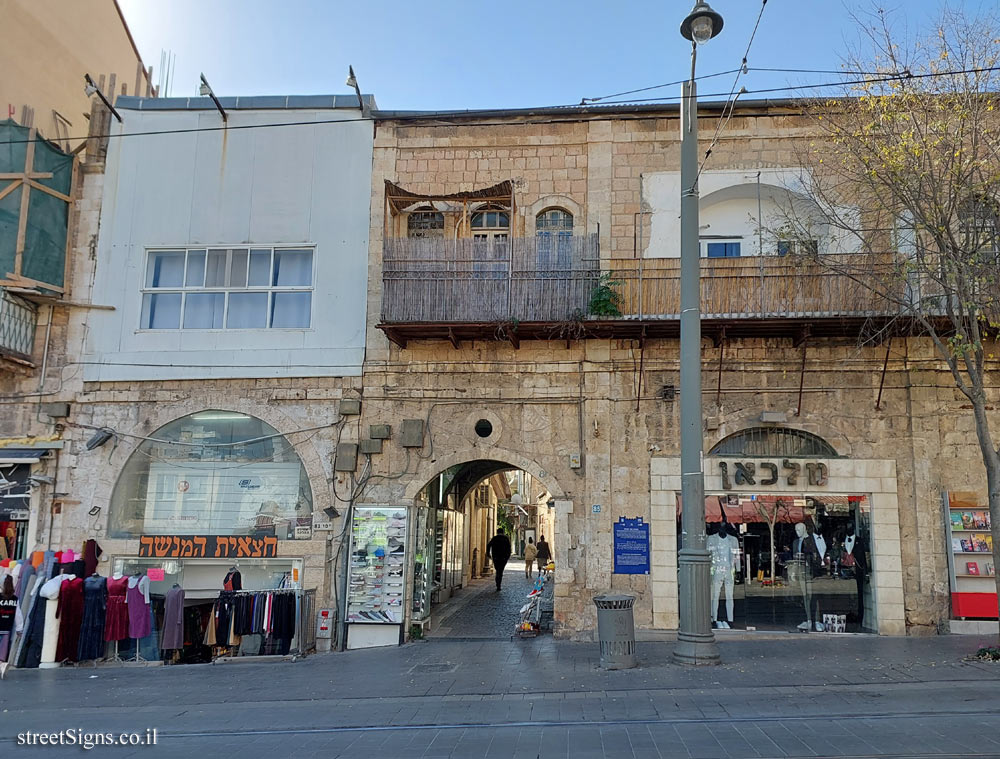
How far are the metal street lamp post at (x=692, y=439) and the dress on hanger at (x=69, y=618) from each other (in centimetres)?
932

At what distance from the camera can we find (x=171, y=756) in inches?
283

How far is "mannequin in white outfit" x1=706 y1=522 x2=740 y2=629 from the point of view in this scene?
13414 mm

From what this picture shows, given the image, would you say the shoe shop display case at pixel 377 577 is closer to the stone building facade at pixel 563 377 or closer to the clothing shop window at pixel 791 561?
the stone building facade at pixel 563 377

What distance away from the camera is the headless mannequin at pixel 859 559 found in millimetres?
13195

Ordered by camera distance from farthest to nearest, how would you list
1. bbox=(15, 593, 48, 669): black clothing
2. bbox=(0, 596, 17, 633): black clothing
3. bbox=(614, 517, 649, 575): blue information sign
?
bbox=(614, 517, 649, 575): blue information sign < bbox=(0, 596, 17, 633): black clothing < bbox=(15, 593, 48, 669): black clothing

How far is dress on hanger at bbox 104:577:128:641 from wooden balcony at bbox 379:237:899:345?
603 cm

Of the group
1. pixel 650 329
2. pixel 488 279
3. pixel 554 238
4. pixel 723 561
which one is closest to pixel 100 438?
pixel 488 279

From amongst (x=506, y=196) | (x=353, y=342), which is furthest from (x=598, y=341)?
(x=353, y=342)

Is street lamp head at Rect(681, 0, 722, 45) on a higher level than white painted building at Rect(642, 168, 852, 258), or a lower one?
higher

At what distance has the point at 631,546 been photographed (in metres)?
13.3

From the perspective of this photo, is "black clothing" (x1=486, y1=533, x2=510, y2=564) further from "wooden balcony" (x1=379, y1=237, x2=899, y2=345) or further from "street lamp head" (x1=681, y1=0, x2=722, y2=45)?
"street lamp head" (x1=681, y1=0, x2=722, y2=45)

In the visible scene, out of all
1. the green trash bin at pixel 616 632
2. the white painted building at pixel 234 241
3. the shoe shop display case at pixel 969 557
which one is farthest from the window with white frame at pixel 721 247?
the green trash bin at pixel 616 632

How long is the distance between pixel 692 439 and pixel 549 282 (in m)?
4.33

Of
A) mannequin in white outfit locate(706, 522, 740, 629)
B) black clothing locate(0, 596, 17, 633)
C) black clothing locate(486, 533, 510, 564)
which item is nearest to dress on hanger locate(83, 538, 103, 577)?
black clothing locate(0, 596, 17, 633)
